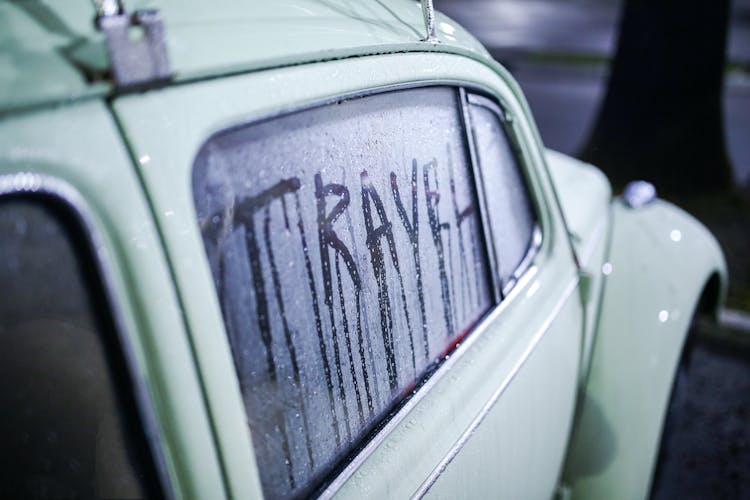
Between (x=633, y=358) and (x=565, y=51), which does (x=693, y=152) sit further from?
(x=565, y=51)

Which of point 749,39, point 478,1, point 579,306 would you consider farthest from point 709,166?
point 478,1

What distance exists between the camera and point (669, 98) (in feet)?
18.7

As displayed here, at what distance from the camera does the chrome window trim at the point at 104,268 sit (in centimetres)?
73

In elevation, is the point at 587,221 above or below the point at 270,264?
below

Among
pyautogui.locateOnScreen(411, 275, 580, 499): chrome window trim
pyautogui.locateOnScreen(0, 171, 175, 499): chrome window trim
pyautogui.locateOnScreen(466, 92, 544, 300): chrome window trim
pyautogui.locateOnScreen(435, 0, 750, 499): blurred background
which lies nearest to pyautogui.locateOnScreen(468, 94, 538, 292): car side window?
pyautogui.locateOnScreen(466, 92, 544, 300): chrome window trim

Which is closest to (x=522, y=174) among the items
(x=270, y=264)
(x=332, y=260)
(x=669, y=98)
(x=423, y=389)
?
(x=423, y=389)

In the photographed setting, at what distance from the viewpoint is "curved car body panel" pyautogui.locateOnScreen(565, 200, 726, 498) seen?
1.97m

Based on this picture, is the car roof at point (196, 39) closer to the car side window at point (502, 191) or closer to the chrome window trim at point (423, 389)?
the car side window at point (502, 191)

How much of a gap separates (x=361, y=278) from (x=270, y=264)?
26cm

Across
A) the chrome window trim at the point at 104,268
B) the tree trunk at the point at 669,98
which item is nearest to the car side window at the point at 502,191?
the chrome window trim at the point at 104,268

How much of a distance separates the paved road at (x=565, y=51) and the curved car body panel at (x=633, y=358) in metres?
4.98

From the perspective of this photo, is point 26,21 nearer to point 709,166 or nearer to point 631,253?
point 631,253

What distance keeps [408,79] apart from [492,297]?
0.67 meters

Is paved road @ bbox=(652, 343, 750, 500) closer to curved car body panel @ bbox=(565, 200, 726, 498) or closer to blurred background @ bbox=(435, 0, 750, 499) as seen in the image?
blurred background @ bbox=(435, 0, 750, 499)
